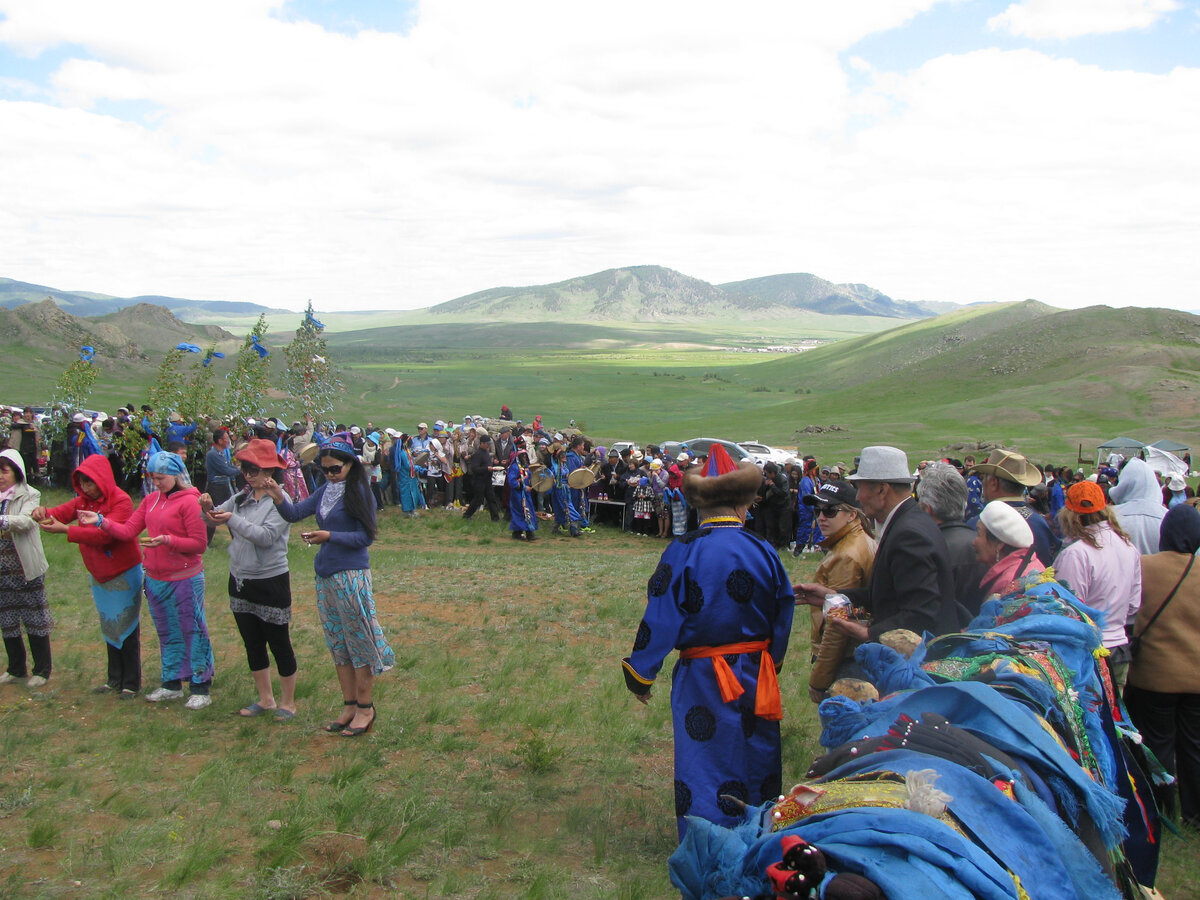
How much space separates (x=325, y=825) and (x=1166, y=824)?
4585 millimetres

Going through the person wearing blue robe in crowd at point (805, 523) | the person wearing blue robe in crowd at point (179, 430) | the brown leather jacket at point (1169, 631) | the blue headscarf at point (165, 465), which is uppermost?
the blue headscarf at point (165, 465)

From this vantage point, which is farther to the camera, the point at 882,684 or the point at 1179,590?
the point at 1179,590

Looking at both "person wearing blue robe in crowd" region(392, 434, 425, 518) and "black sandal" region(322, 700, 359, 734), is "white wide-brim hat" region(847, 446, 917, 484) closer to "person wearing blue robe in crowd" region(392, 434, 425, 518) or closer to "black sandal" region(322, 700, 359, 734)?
"black sandal" region(322, 700, 359, 734)

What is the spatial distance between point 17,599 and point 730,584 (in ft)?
19.4

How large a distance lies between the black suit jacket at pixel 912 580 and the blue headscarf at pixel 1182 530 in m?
1.79

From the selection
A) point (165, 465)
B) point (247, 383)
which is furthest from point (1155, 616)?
point (247, 383)

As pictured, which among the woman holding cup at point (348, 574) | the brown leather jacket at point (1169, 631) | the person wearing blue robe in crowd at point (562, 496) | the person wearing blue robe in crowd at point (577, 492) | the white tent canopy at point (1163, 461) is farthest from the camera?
the white tent canopy at point (1163, 461)

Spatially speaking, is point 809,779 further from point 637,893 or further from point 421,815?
point 421,815

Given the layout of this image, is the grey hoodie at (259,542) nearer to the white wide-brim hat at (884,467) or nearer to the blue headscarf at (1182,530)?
the white wide-brim hat at (884,467)

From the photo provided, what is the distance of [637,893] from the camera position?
3951 millimetres

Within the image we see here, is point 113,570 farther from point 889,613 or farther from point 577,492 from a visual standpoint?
point 577,492

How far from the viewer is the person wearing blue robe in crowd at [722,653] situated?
3807 mm

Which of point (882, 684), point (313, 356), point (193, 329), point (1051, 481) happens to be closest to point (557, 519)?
point (1051, 481)

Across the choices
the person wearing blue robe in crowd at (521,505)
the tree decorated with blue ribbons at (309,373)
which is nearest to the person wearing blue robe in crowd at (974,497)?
the person wearing blue robe in crowd at (521,505)
